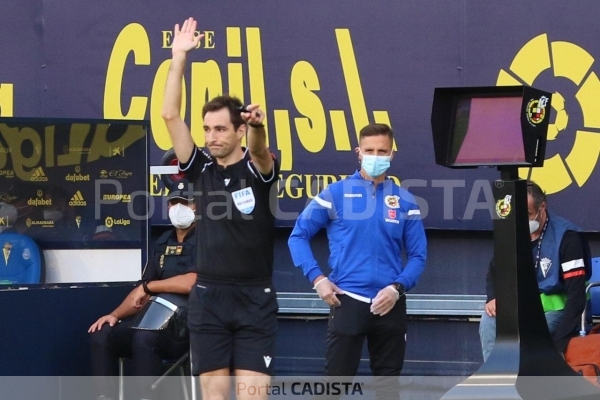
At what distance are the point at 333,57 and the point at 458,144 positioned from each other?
2.39 m

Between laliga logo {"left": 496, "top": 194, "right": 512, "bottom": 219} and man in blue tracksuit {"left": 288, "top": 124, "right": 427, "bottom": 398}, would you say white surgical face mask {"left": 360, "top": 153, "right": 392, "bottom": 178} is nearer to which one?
man in blue tracksuit {"left": 288, "top": 124, "right": 427, "bottom": 398}

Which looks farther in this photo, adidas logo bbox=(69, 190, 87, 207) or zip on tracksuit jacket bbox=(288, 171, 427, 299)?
adidas logo bbox=(69, 190, 87, 207)

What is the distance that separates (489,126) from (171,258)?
2.41 metres

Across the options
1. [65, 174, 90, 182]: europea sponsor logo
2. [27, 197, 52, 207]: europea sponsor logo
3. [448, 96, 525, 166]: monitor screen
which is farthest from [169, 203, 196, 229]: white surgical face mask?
[448, 96, 525, 166]: monitor screen

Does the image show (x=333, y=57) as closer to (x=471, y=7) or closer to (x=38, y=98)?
(x=471, y=7)

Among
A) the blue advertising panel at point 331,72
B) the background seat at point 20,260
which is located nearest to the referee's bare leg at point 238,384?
the background seat at point 20,260

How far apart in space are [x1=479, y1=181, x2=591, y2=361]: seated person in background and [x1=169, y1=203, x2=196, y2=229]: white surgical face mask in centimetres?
185

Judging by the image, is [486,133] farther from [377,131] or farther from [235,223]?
[235,223]

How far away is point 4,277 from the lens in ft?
21.8

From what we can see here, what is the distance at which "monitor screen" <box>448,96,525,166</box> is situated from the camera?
4918 mm

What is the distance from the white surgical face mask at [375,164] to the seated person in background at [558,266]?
825 mm

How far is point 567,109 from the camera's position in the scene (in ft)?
23.2

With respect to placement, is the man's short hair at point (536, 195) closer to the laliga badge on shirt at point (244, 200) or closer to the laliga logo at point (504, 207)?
the laliga logo at point (504, 207)

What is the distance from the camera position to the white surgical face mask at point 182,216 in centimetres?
661
